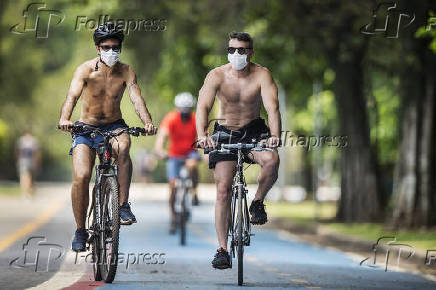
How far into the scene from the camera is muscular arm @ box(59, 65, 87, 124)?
1082 centimetres

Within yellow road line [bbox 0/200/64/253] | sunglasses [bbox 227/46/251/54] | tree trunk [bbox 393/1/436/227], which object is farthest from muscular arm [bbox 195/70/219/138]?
tree trunk [bbox 393/1/436/227]

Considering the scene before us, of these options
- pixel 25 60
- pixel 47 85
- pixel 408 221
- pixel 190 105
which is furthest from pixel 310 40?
pixel 47 85

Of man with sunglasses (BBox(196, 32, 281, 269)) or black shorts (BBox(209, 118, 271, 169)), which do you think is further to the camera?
black shorts (BBox(209, 118, 271, 169))

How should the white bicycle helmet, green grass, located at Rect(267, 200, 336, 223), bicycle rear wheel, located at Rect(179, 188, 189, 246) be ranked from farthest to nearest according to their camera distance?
1. green grass, located at Rect(267, 200, 336, 223)
2. the white bicycle helmet
3. bicycle rear wheel, located at Rect(179, 188, 189, 246)

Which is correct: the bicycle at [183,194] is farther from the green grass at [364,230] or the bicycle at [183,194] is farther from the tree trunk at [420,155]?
the tree trunk at [420,155]

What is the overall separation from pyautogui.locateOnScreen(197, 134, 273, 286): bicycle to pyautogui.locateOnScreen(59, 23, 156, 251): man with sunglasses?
0.81 metres

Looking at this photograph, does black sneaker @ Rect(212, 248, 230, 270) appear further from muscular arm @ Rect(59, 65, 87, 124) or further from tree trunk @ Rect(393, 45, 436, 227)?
tree trunk @ Rect(393, 45, 436, 227)

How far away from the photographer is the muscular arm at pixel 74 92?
35.5 feet

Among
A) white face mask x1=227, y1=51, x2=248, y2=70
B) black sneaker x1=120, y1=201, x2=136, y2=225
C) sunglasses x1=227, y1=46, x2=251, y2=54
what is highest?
sunglasses x1=227, y1=46, x2=251, y2=54

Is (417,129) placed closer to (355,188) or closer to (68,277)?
(355,188)

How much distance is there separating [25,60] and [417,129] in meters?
34.2

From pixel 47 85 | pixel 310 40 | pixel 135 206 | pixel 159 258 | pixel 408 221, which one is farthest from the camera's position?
pixel 47 85

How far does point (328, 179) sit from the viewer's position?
5597 cm

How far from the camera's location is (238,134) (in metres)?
11.2
